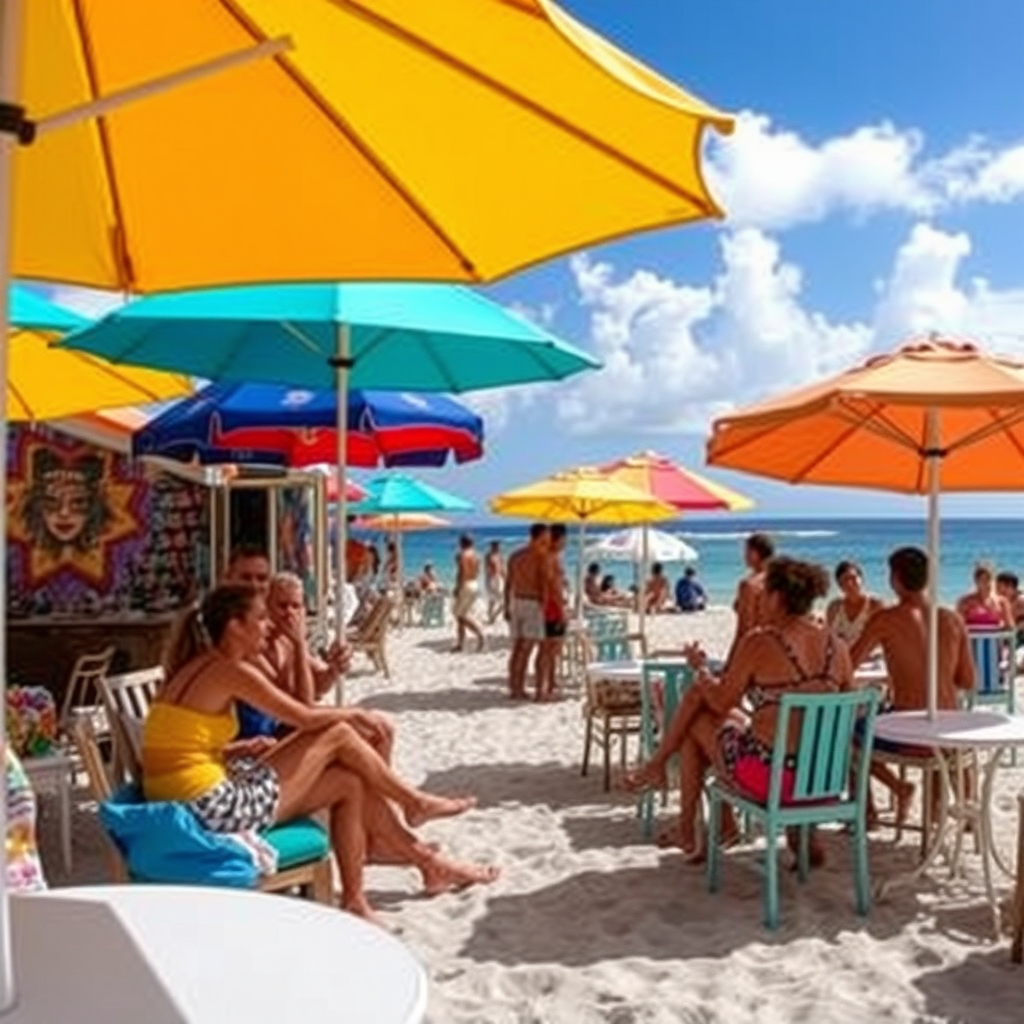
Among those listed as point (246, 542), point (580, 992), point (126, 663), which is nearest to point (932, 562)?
point (580, 992)

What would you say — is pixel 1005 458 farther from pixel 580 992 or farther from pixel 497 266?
pixel 497 266

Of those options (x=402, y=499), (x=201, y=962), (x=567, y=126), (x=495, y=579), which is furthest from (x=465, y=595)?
(x=201, y=962)

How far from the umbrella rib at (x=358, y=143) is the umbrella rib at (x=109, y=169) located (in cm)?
35

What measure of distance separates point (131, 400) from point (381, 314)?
164 cm

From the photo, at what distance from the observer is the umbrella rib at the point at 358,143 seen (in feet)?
7.40

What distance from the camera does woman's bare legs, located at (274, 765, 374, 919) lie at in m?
4.77

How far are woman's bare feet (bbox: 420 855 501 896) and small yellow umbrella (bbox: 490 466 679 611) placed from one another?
233 inches

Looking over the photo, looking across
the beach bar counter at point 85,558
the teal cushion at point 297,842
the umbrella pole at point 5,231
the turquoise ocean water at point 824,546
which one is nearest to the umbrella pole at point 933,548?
the teal cushion at point 297,842


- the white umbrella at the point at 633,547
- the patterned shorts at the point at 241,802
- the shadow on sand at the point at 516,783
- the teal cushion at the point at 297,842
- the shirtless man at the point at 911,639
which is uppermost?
the white umbrella at the point at 633,547

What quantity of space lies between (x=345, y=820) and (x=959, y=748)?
7.79 feet

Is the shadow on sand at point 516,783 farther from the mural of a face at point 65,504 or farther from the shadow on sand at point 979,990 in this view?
the mural of a face at point 65,504

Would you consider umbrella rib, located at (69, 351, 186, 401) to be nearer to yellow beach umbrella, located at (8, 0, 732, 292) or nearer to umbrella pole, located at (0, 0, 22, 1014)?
yellow beach umbrella, located at (8, 0, 732, 292)

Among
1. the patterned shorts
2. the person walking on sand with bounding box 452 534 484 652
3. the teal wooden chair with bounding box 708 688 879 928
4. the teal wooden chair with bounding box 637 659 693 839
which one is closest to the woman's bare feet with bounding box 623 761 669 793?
the teal wooden chair with bounding box 637 659 693 839

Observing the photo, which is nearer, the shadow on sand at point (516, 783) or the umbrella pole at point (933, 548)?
the umbrella pole at point (933, 548)
